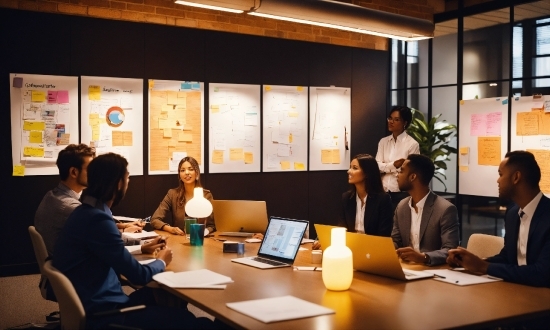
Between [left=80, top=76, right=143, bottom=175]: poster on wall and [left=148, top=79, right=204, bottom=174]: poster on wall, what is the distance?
15 cm

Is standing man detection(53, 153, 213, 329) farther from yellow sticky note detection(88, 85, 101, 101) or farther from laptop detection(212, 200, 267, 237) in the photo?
yellow sticky note detection(88, 85, 101, 101)

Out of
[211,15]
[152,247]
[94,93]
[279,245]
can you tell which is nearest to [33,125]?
[94,93]

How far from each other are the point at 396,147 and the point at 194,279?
460 cm

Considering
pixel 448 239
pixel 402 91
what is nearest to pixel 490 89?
pixel 402 91

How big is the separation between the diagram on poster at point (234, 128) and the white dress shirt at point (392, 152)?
1498 mm

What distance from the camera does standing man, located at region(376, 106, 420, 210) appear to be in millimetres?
7082

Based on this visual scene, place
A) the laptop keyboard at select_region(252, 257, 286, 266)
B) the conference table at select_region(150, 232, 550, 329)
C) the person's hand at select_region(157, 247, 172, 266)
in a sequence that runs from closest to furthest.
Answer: the conference table at select_region(150, 232, 550, 329) → the person's hand at select_region(157, 247, 172, 266) → the laptop keyboard at select_region(252, 257, 286, 266)

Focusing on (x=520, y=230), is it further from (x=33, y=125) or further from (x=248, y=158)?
(x=33, y=125)

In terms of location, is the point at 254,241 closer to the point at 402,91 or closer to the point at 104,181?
the point at 104,181

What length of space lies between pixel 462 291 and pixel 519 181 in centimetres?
79

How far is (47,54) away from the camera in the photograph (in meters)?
6.25

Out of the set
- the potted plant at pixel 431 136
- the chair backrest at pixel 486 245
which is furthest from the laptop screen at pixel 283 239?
the potted plant at pixel 431 136

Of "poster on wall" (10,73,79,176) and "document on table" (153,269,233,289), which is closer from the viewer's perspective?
"document on table" (153,269,233,289)

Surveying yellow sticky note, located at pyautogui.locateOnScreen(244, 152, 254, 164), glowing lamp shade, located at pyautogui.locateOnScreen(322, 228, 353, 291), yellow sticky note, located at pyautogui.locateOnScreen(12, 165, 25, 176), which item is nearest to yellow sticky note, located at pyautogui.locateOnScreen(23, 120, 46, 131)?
yellow sticky note, located at pyautogui.locateOnScreen(12, 165, 25, 176)
